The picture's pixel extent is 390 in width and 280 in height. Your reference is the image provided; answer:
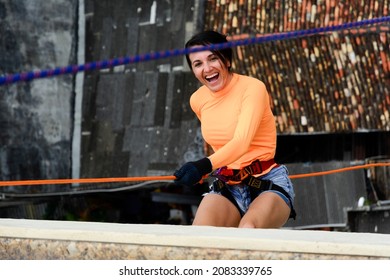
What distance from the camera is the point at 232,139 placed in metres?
7.27

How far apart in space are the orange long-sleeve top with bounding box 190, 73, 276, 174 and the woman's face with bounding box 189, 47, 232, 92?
0.05 meters

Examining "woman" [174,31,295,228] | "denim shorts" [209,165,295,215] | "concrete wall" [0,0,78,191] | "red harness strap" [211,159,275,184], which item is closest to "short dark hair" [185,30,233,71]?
"woman" [174,31,295,228]

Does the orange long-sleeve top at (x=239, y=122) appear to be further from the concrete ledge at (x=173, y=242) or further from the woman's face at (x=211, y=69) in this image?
the concrete ledge at (x=173, y=242)

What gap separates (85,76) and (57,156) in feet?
6.50

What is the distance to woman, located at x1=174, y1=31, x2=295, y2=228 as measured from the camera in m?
7.34

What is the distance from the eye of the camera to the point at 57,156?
86.1 feet

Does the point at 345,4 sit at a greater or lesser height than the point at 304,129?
greater

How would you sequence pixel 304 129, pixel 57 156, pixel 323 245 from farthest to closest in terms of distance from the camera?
pixel 57 156, pixel 304 129, pixel 323 245

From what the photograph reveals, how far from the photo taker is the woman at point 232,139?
7.34 metres

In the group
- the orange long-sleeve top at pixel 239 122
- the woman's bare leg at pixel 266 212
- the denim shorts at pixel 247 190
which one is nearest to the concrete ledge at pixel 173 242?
the woman's bare leg at pixel 266 212

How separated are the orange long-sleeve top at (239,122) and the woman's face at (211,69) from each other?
5cm

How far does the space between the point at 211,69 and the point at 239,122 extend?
411 mm
